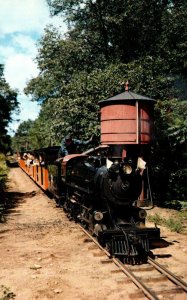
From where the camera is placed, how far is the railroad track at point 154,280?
20.8 ft

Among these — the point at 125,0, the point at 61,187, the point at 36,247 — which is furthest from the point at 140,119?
the point at 125,0

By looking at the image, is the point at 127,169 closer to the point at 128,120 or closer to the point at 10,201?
the point at 128,120

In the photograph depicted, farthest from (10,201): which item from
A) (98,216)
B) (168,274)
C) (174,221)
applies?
(168,274)

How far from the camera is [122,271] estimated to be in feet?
25.0

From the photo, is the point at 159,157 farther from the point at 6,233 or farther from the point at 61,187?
the point at 6,233

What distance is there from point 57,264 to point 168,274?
2.45m

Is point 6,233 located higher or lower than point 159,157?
lower

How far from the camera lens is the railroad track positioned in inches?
249

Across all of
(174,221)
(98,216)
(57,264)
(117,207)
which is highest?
(117,207)

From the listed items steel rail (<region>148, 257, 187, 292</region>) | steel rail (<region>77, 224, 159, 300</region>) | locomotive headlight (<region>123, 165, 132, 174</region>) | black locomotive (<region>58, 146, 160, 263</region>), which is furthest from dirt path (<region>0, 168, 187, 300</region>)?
locomotive headlight (<region>123, 165, 132, 174</region>)

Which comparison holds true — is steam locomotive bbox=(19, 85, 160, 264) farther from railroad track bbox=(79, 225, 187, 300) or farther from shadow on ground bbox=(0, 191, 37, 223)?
shadow on ground bbox=(0, 191, 37, 223)

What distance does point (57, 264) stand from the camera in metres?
8.23

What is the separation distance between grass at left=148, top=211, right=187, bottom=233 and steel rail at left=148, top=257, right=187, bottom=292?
3621mm

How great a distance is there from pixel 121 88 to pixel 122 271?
10.6 metres
